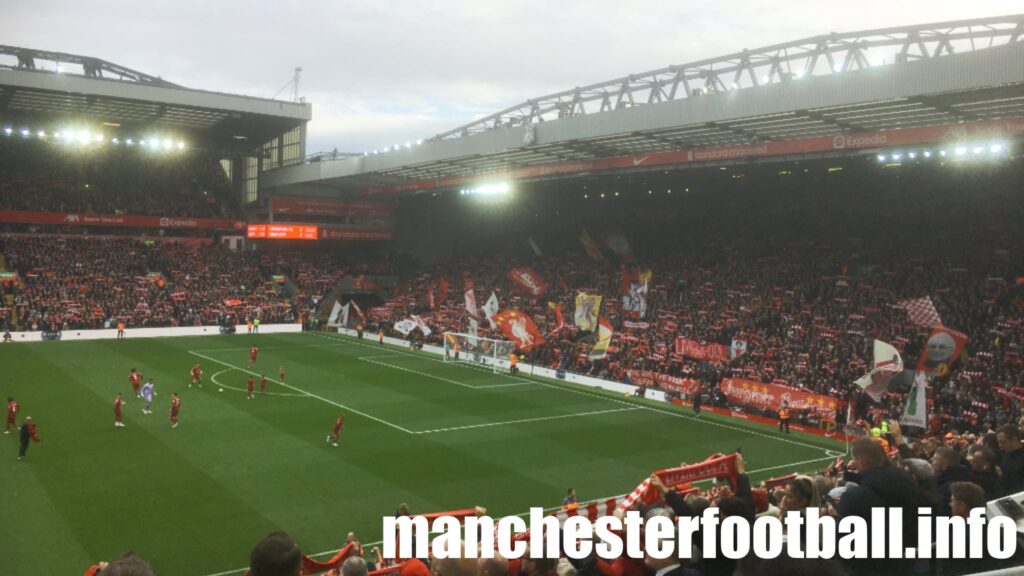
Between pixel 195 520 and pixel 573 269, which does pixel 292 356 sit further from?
pixel 195 520

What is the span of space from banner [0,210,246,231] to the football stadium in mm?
221

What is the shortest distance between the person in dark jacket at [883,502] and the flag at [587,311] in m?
42.6

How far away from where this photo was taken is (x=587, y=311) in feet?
163

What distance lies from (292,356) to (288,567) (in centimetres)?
4619

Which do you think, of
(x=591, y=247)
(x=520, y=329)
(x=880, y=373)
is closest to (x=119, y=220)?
(x=520, y=329)

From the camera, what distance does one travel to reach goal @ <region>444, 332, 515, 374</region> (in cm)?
4741

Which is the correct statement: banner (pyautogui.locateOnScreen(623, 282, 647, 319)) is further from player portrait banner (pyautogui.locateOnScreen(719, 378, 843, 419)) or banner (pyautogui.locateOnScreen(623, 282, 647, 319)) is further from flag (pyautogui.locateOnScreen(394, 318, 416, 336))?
flag (pyautogui.locateOnScreen(394, 318, 416, 336))

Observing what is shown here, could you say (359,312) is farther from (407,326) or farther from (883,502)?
(883,502)

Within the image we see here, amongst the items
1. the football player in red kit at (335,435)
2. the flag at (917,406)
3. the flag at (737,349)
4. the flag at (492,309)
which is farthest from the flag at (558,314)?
the football player in red kit at (335,435)

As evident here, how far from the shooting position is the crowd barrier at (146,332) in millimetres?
50562

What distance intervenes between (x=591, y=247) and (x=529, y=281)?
19.4 ft

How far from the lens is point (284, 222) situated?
74.8 meters

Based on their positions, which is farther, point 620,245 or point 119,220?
point 119,220

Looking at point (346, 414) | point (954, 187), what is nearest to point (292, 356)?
point (346, 414)
